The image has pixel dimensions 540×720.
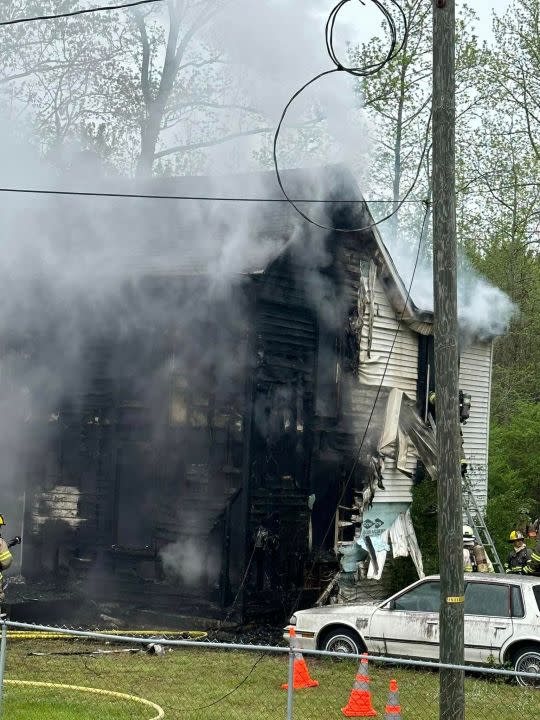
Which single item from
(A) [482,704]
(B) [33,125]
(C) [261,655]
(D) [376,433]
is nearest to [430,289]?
(D) [376,433]

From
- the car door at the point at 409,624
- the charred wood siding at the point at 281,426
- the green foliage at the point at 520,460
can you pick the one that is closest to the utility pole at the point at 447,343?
the car door at the point at 409,624

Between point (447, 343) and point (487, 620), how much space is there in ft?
15.5

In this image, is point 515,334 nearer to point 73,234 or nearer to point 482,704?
point 73,234

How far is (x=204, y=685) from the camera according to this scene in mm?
11961

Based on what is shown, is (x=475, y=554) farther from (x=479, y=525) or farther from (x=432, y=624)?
(x=432, y=624)

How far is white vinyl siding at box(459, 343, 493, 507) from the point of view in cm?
2179

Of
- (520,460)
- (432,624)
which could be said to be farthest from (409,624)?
(520,460)

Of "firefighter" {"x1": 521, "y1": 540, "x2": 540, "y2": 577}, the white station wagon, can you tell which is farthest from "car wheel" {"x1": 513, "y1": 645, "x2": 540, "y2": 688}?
"firefighter" {"x1": 521, "y1": 540, "x2": 540, "y2": 577}

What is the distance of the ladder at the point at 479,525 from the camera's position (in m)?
18.7

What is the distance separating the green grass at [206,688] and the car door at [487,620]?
346 millimetres

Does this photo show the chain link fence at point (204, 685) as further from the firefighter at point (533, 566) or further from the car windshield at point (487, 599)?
the firefighter at point (533, 566)

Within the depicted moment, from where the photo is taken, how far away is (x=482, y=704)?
1131 centimetres

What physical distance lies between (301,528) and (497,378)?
1911 centimetres

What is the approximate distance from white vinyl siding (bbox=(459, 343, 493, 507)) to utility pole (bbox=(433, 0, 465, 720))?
12148mm
